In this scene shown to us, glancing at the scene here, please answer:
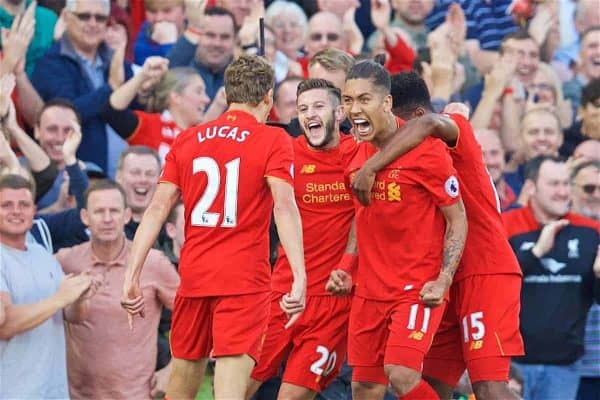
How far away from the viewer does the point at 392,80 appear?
362 inches

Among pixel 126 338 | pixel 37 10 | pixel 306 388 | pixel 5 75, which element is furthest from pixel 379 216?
pixel 37 10

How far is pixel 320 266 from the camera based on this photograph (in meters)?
9.72

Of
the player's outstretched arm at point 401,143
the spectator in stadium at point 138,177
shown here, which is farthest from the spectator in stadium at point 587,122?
the player's outstretched arm at point 401,143

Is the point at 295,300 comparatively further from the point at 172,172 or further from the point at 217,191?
the point at 172,172

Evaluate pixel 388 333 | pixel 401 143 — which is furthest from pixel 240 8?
pixel 388 333

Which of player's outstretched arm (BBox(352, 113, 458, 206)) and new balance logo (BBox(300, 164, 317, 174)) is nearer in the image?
player's outstretched arm (BBox(352, 113, 458, 206))

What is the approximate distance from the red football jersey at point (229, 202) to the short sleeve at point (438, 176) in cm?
81

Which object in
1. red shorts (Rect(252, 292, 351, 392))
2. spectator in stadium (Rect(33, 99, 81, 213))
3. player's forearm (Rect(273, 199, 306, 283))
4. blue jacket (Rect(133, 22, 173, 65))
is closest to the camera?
player's forearm (Rect(273, 199, 306, 283))

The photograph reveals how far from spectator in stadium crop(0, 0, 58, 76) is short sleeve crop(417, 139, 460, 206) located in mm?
5028

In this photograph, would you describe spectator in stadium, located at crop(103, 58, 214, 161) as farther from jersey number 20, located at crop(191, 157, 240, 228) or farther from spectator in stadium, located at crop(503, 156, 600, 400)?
jersey number 20, located at crop(191, 157, 240, 228)

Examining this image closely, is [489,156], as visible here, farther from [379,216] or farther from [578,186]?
[379,216]

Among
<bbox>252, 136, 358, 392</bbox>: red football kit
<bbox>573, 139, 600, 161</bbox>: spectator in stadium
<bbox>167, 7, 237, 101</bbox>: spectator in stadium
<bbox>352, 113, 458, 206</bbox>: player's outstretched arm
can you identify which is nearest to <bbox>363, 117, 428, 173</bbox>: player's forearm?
<bbox>352, 113, 458, 206</bbox>: player's outstretched arm

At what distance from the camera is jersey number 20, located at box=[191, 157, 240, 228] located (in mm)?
8500

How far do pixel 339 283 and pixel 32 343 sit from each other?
2.53 m
